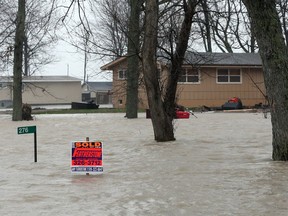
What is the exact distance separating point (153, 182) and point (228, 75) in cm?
3220

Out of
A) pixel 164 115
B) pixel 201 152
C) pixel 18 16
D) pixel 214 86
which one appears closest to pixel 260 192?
pixel 201 152

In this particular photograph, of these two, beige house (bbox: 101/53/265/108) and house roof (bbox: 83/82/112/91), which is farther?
house roof (bbox: 83/82/112/91)

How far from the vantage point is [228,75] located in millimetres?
39281

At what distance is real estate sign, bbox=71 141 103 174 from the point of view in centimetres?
855

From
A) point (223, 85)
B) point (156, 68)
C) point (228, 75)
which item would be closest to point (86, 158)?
point (156, 68)

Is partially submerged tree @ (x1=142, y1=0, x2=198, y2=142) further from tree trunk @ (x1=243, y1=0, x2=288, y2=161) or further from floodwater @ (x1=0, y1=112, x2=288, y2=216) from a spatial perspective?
tree trunk @ (x1=243, y1=0, x2=288, y2=161)

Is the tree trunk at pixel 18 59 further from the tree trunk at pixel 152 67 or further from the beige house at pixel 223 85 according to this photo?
the tree trunk at pixel 152 67

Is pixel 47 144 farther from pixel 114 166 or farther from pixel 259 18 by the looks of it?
pixel 259 18

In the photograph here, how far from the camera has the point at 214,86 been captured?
38781 mm

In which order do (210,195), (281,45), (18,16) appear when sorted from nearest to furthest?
(210,195), (281,45), (18,16)

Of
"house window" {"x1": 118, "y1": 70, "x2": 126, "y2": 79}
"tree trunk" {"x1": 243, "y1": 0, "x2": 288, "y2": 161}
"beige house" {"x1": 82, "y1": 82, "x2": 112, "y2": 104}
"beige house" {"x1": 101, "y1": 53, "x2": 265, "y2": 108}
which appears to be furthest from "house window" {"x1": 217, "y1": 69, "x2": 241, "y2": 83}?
"beige house" {"x1": 82, "y1": 82, "x2": 112, "y2": 104}

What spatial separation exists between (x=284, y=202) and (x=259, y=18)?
14.0ft

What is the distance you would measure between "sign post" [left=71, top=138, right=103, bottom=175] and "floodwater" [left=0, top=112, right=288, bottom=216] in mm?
160

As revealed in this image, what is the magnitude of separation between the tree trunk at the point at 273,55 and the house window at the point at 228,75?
29692mm
